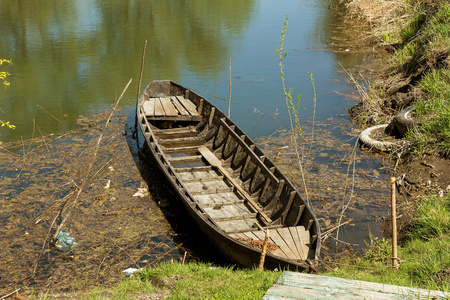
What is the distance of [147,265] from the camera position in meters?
7.40

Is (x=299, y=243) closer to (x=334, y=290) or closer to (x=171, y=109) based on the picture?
(x=334, y=290)

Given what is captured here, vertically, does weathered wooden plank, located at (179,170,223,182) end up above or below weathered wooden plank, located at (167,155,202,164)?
above

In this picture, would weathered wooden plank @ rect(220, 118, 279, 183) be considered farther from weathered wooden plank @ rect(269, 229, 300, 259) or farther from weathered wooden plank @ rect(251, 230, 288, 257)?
weathered wooden plank @ rect(269, 229, 300, 259)

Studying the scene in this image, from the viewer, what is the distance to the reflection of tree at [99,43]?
15578mm

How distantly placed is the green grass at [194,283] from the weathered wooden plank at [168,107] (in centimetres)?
600

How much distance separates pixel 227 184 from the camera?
9.31 m

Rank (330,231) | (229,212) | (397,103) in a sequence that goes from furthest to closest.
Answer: (397,103)
(229,212)
(330,231)

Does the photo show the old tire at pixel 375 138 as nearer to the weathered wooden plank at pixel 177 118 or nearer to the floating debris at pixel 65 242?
the weathered wooden plank at pixel 177 118

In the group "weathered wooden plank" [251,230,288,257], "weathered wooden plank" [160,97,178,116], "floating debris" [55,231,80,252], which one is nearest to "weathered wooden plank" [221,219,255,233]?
"weathered wooden plank" [251,230,288,257]

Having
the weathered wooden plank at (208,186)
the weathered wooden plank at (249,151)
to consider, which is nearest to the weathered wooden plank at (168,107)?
the weathered wooden plank at (249,151)

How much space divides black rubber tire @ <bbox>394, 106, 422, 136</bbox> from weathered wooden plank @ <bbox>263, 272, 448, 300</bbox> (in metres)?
6.95

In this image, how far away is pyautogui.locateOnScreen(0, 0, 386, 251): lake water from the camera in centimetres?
1396

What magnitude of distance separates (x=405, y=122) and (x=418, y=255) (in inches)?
203

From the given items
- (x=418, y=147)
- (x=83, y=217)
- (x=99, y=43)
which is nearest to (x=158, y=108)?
(x=83, y=217)
